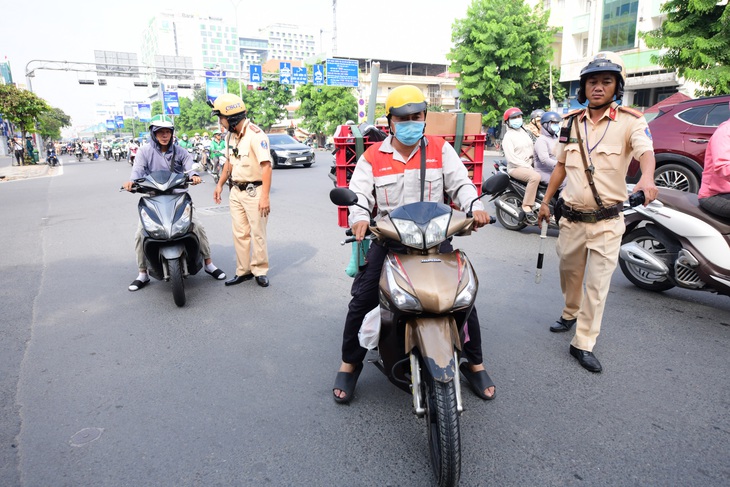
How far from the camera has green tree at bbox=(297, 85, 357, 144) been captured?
49250 mm

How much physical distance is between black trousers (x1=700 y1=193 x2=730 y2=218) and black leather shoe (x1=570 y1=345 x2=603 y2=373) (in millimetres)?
1616

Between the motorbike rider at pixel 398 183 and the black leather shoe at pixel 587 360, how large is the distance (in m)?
0.77

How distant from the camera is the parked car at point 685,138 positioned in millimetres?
7980

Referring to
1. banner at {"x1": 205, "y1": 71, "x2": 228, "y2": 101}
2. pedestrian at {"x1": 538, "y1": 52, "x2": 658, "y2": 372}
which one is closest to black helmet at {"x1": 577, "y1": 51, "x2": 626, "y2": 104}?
pedestrian at {"x1": 538, "y1": 52, "x2": 658, "y2": 372}

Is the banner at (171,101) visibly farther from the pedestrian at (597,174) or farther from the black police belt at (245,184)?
the pedestrian at (597,174)

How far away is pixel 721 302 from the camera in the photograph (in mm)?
4504

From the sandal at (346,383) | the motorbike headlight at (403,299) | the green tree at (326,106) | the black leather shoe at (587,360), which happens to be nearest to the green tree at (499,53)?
the green tree at (326,106)

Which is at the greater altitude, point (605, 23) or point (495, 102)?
point (605, 23)

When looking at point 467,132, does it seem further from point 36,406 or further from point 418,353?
point 36,406

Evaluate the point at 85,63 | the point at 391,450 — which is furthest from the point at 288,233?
the point at 85,63

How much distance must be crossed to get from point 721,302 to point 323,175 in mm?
13633

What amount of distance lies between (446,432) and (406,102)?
161 centimetres

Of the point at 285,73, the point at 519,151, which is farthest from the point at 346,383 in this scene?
the point at 285,73

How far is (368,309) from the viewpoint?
9.58ft
